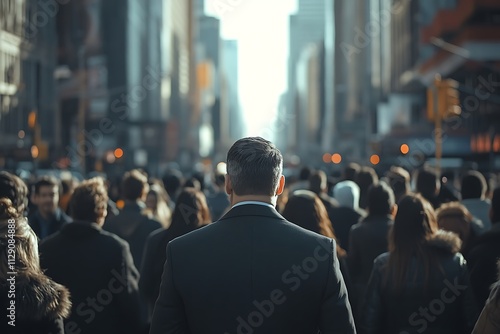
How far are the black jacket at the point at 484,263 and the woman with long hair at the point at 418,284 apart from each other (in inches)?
32.3

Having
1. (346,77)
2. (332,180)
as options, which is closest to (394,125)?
(332,180)

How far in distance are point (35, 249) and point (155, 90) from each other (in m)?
144

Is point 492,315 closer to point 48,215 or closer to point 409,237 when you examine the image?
point 409,237

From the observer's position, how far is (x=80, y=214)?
7.28 meters

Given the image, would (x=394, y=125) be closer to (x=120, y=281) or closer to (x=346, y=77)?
(x=120, y=281)

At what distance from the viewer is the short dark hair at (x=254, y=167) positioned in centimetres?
441

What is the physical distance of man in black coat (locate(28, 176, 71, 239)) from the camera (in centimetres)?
1010

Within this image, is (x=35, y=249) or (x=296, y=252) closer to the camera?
(x=296, y=252)

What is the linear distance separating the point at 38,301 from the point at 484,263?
388cm

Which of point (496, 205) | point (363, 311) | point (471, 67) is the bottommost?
point (363, 311)

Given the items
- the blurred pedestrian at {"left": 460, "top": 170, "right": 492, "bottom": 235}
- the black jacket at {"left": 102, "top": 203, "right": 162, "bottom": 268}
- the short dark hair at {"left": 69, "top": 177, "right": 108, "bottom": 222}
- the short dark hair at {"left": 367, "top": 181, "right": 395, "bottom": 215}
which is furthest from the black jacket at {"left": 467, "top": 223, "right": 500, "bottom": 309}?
the black jacket at {"left": 102, "top": 203, "right": 162, "bottom": 268}

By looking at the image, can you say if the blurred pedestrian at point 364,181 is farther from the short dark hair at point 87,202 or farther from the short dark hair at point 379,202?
the short dark hair at point 87,202

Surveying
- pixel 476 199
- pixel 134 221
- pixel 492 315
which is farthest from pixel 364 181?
pixel 492 315

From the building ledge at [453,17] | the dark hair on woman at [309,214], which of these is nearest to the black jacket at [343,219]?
the dark hair on woman at [309,214]
